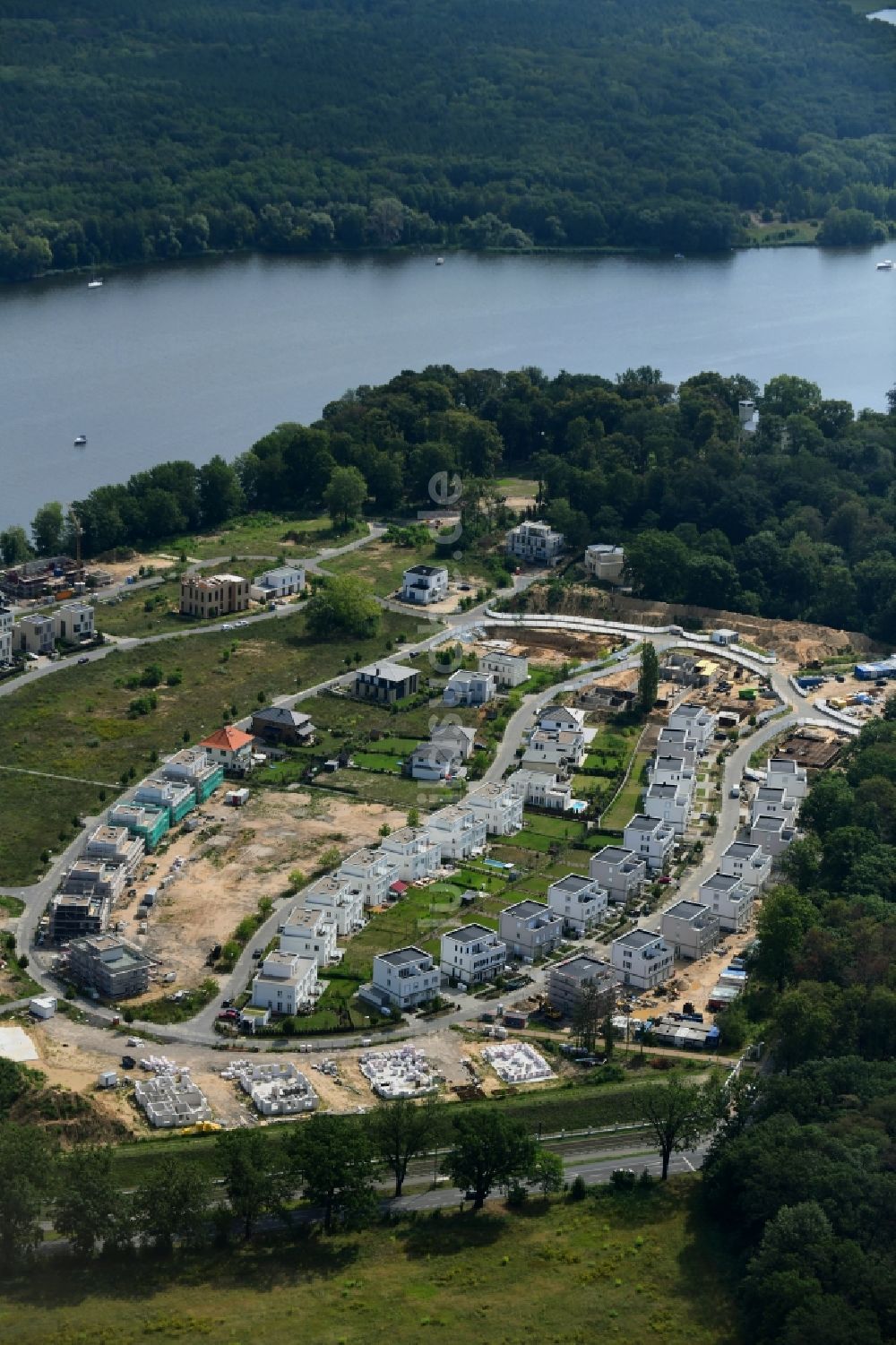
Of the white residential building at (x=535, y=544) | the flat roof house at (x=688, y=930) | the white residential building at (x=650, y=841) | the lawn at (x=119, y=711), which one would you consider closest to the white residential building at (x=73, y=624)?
the lawn at (x=119, y=711)

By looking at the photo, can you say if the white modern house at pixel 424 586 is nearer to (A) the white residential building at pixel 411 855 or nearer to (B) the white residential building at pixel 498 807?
A: (B) the white residential building at pixel 498 807

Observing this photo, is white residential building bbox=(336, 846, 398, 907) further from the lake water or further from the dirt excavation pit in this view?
the lake water

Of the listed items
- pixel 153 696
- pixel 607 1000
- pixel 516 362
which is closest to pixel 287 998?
pixel 607 1000

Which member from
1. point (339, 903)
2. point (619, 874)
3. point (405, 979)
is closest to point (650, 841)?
point (619, 874)

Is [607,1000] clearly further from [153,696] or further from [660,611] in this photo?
[660,611]

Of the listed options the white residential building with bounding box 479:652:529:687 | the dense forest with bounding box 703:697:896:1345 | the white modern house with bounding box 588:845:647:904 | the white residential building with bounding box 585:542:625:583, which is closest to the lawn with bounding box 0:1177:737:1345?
the dense forest with bounding box 703:697:896:1345

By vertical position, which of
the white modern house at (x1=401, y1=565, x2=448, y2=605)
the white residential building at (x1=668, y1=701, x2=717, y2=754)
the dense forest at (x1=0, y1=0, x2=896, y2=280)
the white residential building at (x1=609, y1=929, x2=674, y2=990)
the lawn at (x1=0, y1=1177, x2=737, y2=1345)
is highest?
the dense forest at (x1=0, y1=0, x2=896, y2=280)

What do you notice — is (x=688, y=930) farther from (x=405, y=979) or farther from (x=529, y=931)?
(x=405, y=979)
